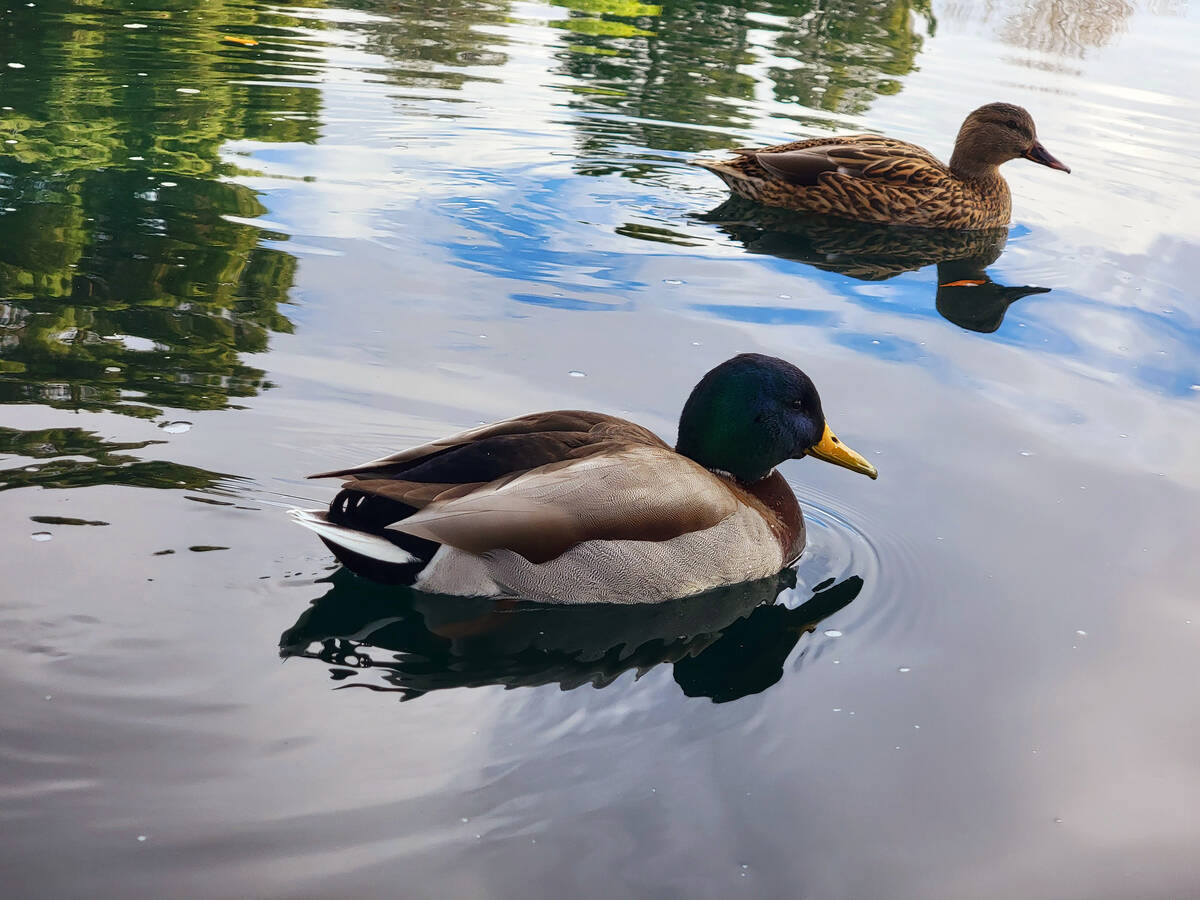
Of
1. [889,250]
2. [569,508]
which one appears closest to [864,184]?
[889,250]

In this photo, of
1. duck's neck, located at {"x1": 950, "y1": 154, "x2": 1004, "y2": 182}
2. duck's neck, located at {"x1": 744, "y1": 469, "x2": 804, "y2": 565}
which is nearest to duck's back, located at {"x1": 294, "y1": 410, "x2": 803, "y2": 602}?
duck's neck, located at {"x1": 744, "y1": 469, "x2": 804, "y2": 565}

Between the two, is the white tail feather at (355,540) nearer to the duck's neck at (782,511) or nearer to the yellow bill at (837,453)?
the duck's neck at (782,511)

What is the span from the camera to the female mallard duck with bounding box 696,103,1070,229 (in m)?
8.73

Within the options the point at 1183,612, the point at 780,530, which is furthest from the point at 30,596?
the point at 1183,612

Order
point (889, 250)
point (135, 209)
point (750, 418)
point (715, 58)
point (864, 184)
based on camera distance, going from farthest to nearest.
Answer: point (715, 58), point (864, 184), point (889, 250), point (135, 209), point (750, 418)

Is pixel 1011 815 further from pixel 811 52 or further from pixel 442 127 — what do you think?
pixel 811 52

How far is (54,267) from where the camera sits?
6660mm

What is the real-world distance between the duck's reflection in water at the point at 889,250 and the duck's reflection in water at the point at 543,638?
3.32 m

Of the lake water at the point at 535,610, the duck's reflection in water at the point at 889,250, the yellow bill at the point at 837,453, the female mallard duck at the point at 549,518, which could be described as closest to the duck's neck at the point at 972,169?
the duck's reflection in water at the point at 889,250

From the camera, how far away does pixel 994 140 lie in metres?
9.09

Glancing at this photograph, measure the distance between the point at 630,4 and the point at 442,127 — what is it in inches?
269

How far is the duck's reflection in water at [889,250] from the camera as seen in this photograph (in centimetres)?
761

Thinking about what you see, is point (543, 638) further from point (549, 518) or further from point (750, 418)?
point (750, 418)

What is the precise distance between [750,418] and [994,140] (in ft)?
17.0
